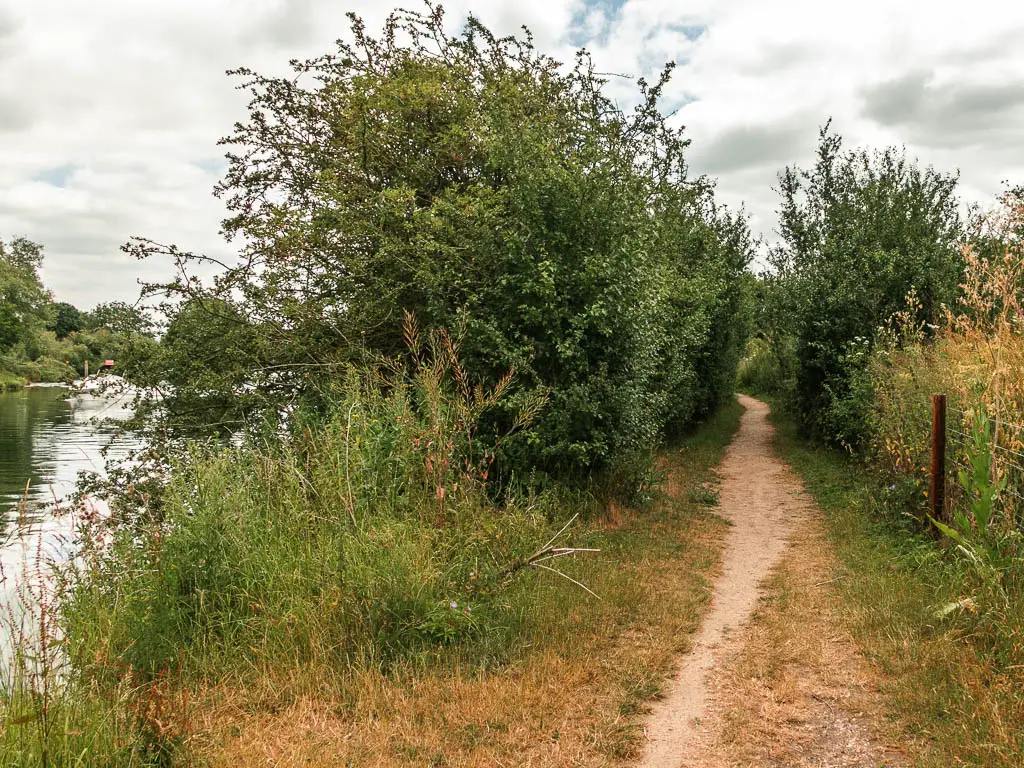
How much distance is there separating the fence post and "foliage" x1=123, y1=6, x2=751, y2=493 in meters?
3.61

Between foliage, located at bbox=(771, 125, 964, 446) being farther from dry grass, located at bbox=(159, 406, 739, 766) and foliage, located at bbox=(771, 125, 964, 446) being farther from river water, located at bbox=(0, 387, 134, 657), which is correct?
river water, located at bbox=(0, 387, 134, 657)

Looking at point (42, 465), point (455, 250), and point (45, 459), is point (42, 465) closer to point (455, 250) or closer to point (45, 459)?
point (45, 459)

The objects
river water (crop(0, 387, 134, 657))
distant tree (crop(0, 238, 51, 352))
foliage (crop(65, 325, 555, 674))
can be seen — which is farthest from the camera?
distant tree (crop(0, 238, 51, 352))

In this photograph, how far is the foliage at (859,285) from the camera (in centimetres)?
1465

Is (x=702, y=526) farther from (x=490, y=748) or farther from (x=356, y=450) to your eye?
(x=490, y=748)

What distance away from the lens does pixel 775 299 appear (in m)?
20.5

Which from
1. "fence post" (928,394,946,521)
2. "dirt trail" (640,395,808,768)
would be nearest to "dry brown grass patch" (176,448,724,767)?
"dirt trail" (640,395,808,768)

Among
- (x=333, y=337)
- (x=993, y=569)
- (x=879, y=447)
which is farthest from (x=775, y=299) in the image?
(x=993, y=569)

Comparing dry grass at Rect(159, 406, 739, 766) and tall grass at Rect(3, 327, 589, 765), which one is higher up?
tall grass at Rect(3, 327, 589, 765)

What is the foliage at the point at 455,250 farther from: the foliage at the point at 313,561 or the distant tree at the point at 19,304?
the distant tree at the point at 19,304

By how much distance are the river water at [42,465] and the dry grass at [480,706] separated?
1597 mm

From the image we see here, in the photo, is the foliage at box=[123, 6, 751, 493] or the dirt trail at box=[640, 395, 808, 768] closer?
the dirt trail at box=[640, 395, 808, 768]

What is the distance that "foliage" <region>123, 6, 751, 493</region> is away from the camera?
9.24m

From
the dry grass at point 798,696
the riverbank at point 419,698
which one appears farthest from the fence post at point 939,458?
the riverbank at point 419,698
